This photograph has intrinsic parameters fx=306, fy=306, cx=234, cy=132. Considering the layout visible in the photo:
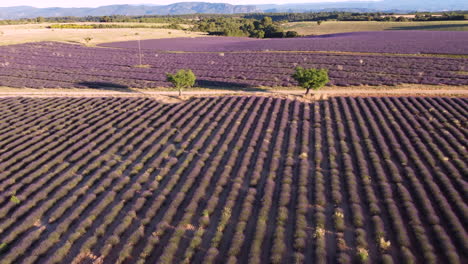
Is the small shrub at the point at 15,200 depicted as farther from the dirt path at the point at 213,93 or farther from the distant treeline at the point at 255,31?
the distant treeline at the point at 255,31

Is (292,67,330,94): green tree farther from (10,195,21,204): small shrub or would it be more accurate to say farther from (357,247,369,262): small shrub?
(10,195,21,204): small shrub

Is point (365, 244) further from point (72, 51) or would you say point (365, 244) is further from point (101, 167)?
point (72, 51)

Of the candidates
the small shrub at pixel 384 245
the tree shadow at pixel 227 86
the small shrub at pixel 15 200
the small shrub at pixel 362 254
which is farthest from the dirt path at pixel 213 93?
the small shrub at pixel 362 254

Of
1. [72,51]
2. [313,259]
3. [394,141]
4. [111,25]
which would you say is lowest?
[313,259]

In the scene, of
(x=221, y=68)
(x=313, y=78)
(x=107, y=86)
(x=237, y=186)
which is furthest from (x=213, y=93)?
(x=237, y=186)

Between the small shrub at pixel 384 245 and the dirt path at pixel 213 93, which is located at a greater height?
the dirt path at pixel 213 93

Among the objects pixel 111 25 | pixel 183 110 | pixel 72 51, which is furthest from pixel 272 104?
pixel 111 25

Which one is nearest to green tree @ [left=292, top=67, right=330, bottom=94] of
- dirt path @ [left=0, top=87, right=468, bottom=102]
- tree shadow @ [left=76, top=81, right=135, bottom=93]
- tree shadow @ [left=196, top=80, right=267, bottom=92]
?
dirt path @ [left=0, top=87, right=468, bottom=102]
